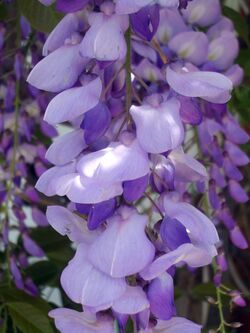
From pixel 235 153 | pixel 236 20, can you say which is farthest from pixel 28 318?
pixel 236 20

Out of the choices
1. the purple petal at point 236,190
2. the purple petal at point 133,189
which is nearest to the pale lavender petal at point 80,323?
the purple petal at point 133,189

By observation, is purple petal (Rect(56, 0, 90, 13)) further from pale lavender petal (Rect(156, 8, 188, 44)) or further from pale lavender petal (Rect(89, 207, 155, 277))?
pale lavender petal (Rect(156, 8, 188, 44))

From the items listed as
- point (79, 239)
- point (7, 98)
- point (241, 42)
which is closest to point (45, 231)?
point (7, 98)

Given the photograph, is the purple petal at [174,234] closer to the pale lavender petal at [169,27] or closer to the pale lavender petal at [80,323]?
the pale lavender petal at [80,323]

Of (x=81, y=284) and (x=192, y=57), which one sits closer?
(x=81, y=284)

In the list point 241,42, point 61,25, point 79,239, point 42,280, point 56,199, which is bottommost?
point 42,280

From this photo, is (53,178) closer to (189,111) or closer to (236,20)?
(189,111)

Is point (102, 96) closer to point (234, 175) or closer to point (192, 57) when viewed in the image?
A: point (192, 57)
